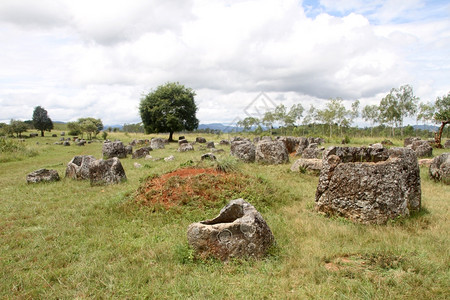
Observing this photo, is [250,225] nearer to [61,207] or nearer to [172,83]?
[61,207]

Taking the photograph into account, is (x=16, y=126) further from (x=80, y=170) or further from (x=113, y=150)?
(x=80, y=170)

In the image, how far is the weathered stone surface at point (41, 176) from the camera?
492 inches

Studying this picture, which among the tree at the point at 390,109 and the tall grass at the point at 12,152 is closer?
the tall grass at the point at 12,152

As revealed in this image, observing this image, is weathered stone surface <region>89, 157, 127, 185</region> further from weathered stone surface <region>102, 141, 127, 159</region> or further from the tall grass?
the tall grass

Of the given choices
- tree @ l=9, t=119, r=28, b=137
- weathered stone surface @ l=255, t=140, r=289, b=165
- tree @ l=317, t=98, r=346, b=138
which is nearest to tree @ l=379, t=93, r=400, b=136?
tree @ l=317, t=98, r=346, b=138

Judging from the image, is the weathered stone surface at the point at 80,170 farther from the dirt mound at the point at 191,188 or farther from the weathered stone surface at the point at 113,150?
the weathered stone surface at the point at 113,150

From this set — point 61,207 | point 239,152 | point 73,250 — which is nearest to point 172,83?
point 239,152

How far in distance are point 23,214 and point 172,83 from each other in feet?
142

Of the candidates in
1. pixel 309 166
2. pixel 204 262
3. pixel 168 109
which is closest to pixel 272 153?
pixel 309 166

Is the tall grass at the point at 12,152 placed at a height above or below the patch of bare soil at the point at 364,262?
above

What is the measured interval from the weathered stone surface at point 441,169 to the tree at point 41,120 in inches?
3111

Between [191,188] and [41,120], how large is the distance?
7624cm

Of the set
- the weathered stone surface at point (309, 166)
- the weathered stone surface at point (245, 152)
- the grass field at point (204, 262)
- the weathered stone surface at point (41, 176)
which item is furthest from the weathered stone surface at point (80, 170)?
the weathered stone surface at point (309, 166)

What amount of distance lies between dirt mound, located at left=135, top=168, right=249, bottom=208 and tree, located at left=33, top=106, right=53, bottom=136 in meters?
73.9
